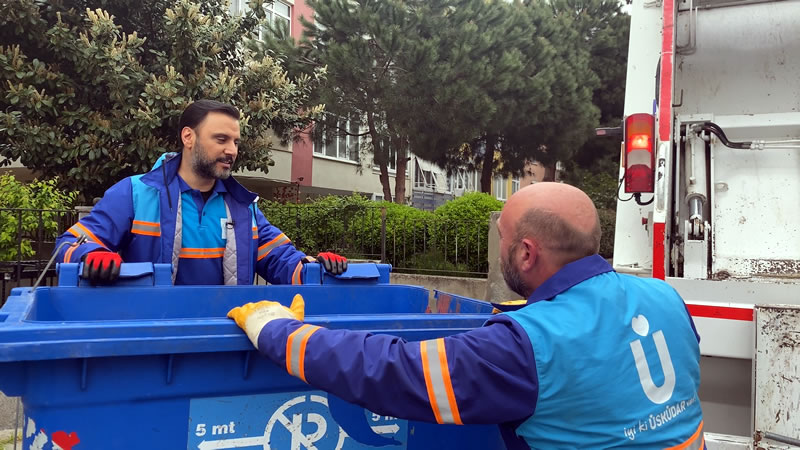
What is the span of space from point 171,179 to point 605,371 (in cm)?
192

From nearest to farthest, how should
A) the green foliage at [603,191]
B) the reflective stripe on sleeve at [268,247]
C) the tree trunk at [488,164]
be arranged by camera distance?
the reflective stripe on sleeve at [268,247] < the green foliage at [603,191] < the tree trunk at [488,164]

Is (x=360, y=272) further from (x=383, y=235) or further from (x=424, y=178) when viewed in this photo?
(x=424, y=178)

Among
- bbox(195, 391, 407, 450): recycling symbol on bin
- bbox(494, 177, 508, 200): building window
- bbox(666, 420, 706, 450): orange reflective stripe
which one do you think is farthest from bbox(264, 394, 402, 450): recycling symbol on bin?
→ bbox(494, 177, 508, 200): building window

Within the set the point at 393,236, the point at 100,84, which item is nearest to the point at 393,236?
the point at 393,236

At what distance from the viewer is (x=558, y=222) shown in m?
1.40

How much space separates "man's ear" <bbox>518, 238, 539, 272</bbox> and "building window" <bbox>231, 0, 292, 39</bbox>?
8699 mm

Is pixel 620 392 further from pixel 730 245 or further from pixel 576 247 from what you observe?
pixel 730 245

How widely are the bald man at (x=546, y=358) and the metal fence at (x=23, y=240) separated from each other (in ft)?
12.5

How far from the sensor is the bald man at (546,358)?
4.01 ft

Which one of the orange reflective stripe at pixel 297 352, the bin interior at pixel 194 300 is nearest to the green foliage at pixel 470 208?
the bin interior at pixel 194 300

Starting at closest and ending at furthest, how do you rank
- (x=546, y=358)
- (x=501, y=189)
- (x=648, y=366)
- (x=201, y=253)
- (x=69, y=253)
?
(x=546, y=358)
(x=648, y=366)
(x=69, y=253)
(x=201, y=253)
(x=501, y=189)

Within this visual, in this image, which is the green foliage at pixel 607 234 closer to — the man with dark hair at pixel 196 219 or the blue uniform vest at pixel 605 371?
the man with dark hair at pixel 196 219

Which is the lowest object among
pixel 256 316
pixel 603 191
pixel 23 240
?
pixel 256 316

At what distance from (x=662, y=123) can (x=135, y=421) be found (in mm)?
2452
